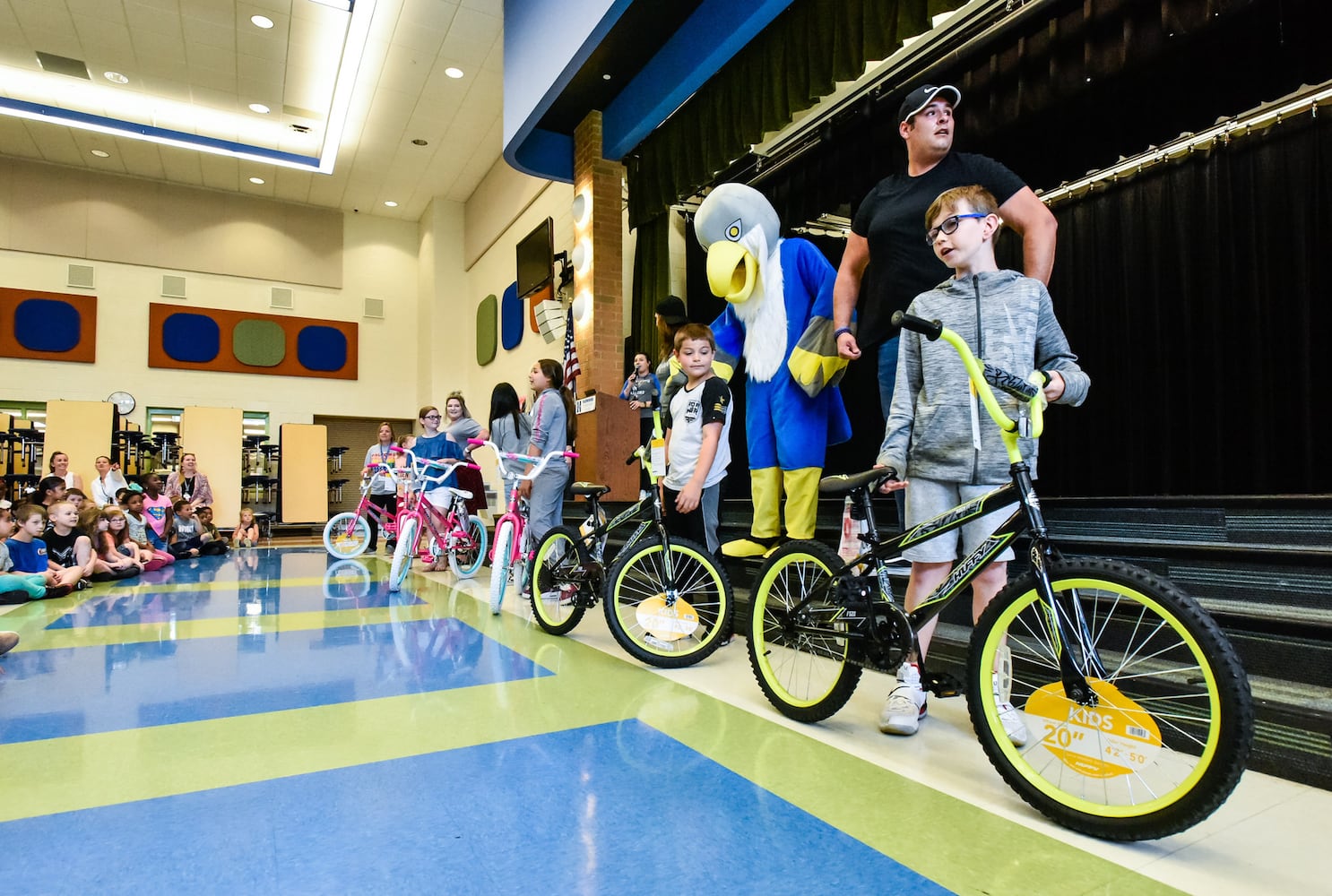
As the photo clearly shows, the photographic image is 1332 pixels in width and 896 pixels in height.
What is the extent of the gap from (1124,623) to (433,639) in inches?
98.6

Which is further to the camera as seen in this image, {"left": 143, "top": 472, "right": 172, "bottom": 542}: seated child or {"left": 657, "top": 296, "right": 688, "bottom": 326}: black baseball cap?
{"left": 143, "top": 472, "right": 172, "bottom": 542}: seated child

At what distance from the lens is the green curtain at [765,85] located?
367cm

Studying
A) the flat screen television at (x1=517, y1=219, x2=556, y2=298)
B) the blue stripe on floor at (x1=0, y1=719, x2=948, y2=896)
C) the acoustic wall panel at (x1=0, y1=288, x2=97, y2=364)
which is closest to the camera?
the blue stripe on floor at (x1=0, y1=719, x2=948, y2=896)

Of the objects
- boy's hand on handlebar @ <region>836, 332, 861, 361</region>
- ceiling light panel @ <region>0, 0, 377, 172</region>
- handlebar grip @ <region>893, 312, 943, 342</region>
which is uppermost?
ceiling light panel @ <region>0, 0, 377, 172</region>

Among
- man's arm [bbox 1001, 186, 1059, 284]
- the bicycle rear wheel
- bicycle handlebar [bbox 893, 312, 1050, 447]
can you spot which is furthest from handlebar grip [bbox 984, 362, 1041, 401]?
the bicycle rear wheel

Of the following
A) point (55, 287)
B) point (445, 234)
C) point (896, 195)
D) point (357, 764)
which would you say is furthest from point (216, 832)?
point (55, 287)

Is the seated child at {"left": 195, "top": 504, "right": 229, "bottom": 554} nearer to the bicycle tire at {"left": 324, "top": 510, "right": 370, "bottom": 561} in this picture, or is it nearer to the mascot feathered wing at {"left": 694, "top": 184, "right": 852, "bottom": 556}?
the bicycle tire at {"left": 324, "top": 510, "right": 370, "bottom": 561}

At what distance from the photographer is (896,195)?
2.54m

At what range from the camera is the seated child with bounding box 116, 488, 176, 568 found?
6.30 m

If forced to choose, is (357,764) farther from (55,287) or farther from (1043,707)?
(55,287)

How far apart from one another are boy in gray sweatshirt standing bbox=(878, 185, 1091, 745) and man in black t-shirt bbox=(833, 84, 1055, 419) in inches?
20.6

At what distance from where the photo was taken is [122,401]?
34.6 feet

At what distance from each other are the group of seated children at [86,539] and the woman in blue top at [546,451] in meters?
3.01

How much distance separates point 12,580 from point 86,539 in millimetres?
914
